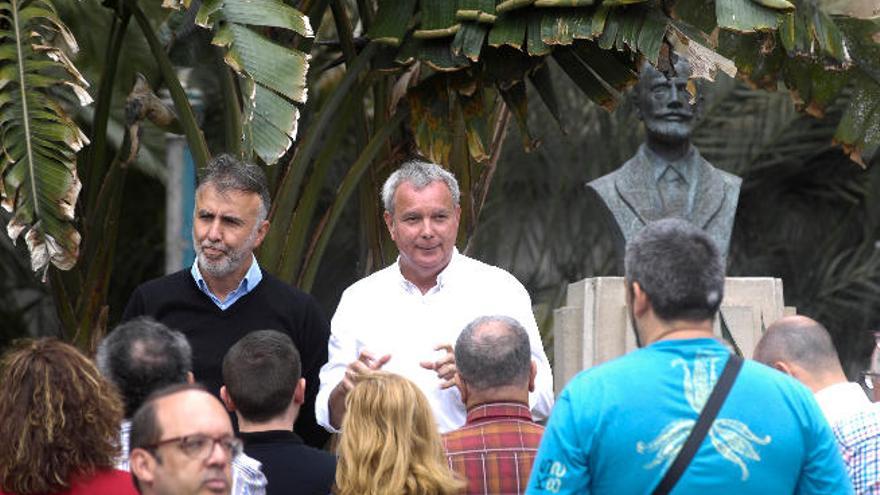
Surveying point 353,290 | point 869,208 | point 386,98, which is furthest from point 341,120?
point 869,208

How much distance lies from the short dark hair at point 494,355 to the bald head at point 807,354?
1006 millimetres

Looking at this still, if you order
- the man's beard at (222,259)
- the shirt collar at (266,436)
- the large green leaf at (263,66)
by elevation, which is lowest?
the shirt collar at (266,436)

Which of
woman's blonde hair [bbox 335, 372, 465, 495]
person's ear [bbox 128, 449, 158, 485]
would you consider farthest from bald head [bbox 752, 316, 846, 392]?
person's ear [bbox 128, 449, 158, 485]

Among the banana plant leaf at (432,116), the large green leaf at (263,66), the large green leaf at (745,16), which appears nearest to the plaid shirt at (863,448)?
the large green leaf at (263,66)

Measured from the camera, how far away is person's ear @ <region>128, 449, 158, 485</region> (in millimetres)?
4566

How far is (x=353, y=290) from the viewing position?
679 cm

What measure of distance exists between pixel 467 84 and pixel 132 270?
7.97 m

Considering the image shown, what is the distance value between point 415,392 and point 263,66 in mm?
3665

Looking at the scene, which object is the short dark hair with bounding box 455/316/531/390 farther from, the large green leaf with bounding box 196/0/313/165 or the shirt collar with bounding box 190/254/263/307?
the large green leaf with bounding box 196/0/313/165

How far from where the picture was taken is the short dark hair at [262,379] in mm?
5477

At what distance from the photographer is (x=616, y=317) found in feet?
31.1

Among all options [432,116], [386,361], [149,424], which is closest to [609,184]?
[432,116]

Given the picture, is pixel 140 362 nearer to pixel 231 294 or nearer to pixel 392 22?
pixel 231 294

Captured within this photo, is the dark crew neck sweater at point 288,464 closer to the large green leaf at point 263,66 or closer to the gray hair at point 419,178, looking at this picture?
the gray hair at point 419,178
